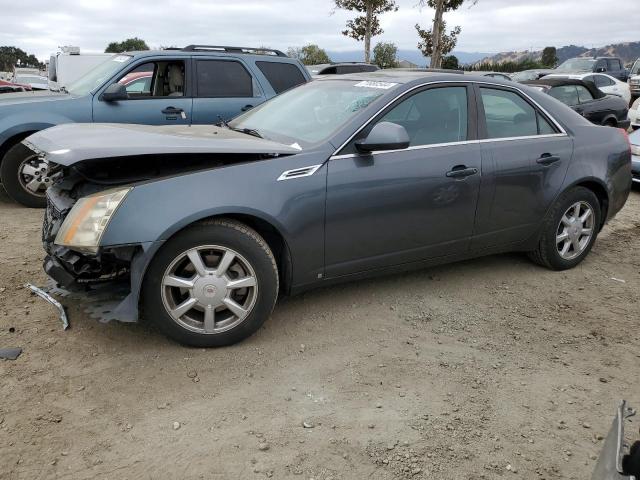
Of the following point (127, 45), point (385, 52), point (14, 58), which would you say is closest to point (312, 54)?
point (385, 52)

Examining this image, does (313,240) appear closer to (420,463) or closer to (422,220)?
(422,220)

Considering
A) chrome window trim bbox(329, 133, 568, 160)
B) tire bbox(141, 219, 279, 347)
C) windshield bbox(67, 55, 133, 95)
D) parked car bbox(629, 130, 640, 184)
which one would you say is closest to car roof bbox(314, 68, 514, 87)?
chrome window trim bbox(329, 133, 568, 160)

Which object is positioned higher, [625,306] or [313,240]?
[313,240]

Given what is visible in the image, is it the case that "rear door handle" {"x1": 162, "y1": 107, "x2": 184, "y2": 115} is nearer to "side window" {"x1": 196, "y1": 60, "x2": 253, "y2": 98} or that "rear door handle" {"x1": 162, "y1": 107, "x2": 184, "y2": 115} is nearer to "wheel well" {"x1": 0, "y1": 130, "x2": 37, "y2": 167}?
"side window" {"x1": 196, "y1": 60, "x2": 253, "y2": 98}

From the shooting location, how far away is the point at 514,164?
14.6 ft

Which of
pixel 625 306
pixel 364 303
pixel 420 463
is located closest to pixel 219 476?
pixel 420 463

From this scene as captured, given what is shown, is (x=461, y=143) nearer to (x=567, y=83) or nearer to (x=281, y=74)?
(x=281, y=74)

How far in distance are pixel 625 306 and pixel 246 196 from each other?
2989mm

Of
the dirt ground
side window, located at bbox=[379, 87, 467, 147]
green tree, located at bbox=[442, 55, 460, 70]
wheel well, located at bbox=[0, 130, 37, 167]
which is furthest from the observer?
green tree, located at bbox=[442, 55, 460, 70]

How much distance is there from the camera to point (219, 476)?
8.13 feet

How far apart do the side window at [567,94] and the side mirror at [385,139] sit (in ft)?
32.6

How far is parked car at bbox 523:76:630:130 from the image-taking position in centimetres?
1241

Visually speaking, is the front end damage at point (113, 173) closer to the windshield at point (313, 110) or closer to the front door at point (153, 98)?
the windshield at point (313, 110)

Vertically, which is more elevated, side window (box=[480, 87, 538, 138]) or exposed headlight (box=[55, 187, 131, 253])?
side window (box=[480, 87, 538, 138])
